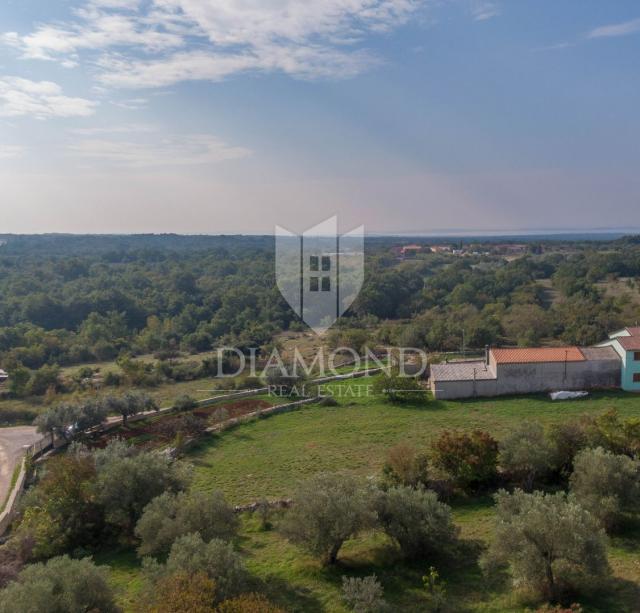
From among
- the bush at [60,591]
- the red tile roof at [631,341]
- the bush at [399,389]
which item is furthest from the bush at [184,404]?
the red tile roof at [631,341]

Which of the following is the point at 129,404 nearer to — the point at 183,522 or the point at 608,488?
the point at 183,522

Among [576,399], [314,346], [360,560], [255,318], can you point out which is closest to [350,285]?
[255,318]

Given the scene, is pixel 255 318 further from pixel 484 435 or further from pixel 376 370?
pixel 484 435

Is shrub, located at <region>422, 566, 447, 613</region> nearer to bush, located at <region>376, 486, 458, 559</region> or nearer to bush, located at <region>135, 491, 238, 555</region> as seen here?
bush, located at <region>376, 486, 458, 559</region>

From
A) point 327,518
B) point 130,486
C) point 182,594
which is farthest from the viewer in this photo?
point 130,486

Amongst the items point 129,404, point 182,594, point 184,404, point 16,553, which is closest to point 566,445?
point 182,594

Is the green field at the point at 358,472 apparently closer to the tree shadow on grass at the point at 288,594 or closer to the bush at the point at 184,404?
the tree shadow on grass at the point at 288,594

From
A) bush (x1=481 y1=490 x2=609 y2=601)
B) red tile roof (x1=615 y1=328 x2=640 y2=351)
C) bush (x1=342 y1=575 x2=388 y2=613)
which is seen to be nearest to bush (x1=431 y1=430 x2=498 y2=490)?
bush (x1=481 y1=490 x2=609 y2=601)
